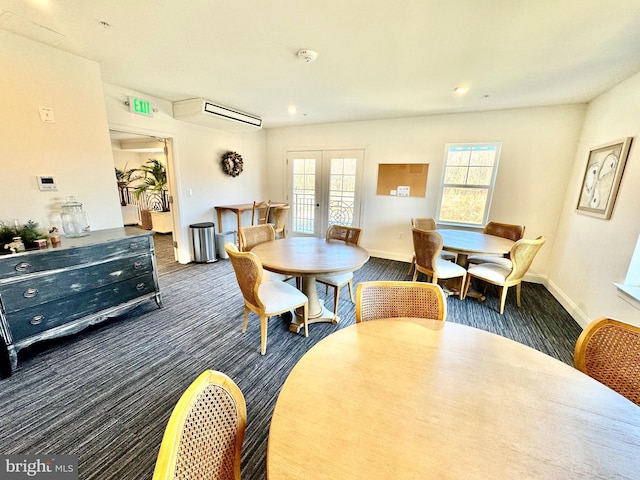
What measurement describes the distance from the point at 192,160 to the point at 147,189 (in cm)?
296

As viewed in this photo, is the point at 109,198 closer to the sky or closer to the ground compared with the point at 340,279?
closer to the sky

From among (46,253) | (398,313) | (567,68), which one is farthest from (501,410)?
(567,68)

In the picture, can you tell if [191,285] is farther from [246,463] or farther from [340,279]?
[246,463]

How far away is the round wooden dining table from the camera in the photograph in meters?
2.09

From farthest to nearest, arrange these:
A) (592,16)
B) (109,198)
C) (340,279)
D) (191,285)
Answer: (191,285) < (109,198) < (340,279) < (592,16)

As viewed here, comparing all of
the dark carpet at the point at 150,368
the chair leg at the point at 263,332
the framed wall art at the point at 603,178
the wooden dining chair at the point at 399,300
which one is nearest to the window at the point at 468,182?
the framed wall art at the point at 603,178

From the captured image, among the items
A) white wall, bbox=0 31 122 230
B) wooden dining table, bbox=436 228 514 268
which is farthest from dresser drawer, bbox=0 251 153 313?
wooden dining table, bbox=436 228 514 268

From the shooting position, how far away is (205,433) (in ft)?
2.26

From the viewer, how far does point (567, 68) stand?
2.33 meters

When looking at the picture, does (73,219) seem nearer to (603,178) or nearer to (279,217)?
(279,217)

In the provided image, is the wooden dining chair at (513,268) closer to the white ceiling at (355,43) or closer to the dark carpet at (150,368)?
the dark carpet at (150,368)

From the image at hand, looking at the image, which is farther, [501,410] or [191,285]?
[191,285]

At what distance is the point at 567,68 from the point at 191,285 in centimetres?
473

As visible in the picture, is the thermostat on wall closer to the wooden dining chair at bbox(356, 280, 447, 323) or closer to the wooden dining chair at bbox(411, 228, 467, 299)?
the wooden dining chair at bbox(356, 280, 447, 323)
